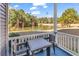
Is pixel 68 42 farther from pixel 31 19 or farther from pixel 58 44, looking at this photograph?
pixel 31 19

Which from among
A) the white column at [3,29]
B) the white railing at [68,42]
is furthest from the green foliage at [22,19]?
the white railing at [68,42]

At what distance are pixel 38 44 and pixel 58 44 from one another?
0.38 meters

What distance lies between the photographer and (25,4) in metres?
3.29

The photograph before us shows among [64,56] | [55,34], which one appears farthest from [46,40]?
[64,56]

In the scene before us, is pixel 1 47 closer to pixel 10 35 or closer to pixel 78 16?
pixel 10 35

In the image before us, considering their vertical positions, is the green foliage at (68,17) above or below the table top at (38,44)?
above

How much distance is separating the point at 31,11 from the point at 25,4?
164mm

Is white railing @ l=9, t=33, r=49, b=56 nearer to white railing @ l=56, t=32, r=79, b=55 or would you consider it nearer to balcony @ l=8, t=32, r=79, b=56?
balcony @ l=8, t=32, r=79, b=56

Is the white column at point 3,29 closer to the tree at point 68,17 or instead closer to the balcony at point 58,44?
the balcony at point 58,44

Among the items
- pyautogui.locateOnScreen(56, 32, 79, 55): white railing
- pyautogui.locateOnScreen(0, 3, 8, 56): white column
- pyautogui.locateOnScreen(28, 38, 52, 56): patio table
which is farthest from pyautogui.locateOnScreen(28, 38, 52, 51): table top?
pyautogui.locateOnScreen(0, 3, 8, 56): white column

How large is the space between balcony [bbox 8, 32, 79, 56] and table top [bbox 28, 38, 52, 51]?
0.06 m

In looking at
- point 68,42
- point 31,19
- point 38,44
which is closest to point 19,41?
point 38,44

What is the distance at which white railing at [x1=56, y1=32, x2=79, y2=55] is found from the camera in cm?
341

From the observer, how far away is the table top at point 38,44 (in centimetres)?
333
